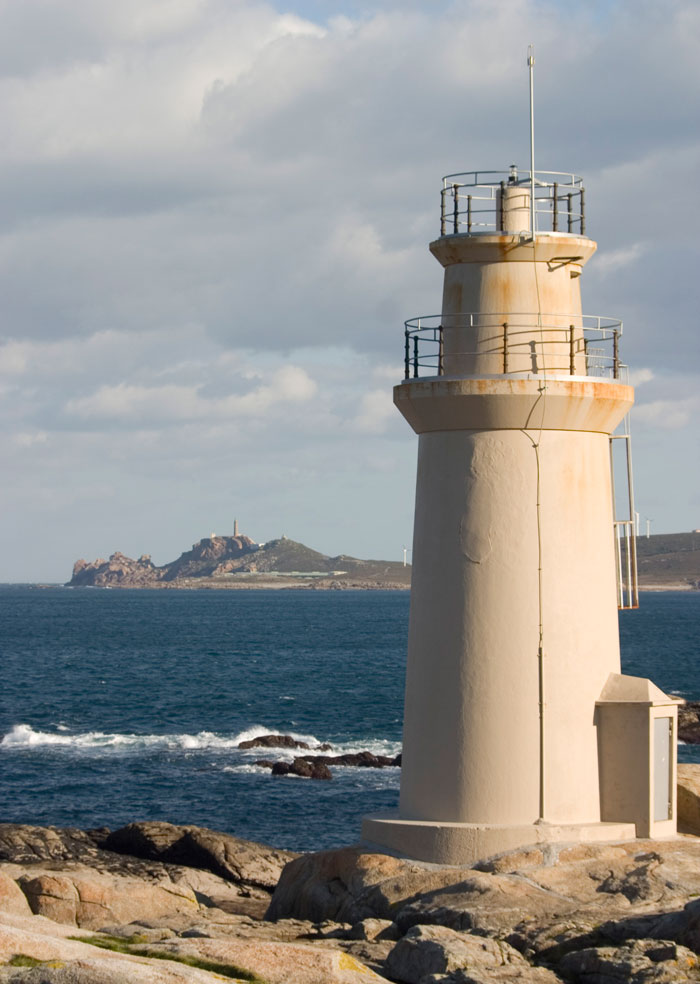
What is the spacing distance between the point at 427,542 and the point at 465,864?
363 cm

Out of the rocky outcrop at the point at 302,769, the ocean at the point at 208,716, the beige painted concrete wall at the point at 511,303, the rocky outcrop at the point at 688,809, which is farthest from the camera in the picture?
the rocky outcrop at the point at 302,769

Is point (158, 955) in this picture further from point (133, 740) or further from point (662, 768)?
point (133, 740)

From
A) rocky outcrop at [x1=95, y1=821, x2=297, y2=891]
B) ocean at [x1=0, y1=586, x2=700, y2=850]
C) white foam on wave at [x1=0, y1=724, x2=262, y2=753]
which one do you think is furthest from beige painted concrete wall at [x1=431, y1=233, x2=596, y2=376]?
white foam on wave at [x1=0, y1=724, x2=262, y2=753]

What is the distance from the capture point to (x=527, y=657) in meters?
15.8

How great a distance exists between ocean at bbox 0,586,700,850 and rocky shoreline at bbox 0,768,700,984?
797 inches

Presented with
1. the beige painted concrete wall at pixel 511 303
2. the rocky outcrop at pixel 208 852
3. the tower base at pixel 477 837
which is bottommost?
the rocky outcrop at pixel 208 852

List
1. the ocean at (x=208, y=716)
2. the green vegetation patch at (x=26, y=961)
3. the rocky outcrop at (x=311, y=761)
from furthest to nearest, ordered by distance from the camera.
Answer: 1. the rocky outcrop at (x=311, y=761)
2. the ocean at (x=208, y=716)
3. the green vegetation patch at (x=26, y=961)

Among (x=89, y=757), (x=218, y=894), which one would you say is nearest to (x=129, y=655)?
(x=89, y=757)

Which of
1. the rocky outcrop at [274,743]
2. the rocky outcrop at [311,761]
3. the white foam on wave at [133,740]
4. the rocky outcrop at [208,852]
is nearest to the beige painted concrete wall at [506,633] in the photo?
the rocky outcrop at [208,852]

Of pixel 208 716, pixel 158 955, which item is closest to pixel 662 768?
pixel 158 955

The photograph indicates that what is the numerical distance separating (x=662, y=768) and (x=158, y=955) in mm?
6734

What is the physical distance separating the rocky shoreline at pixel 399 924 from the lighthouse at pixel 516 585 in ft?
2.38

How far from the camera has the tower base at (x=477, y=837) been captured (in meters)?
15.4

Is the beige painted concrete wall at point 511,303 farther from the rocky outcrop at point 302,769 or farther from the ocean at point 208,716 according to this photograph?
the rocky outcrop at point 302,769
